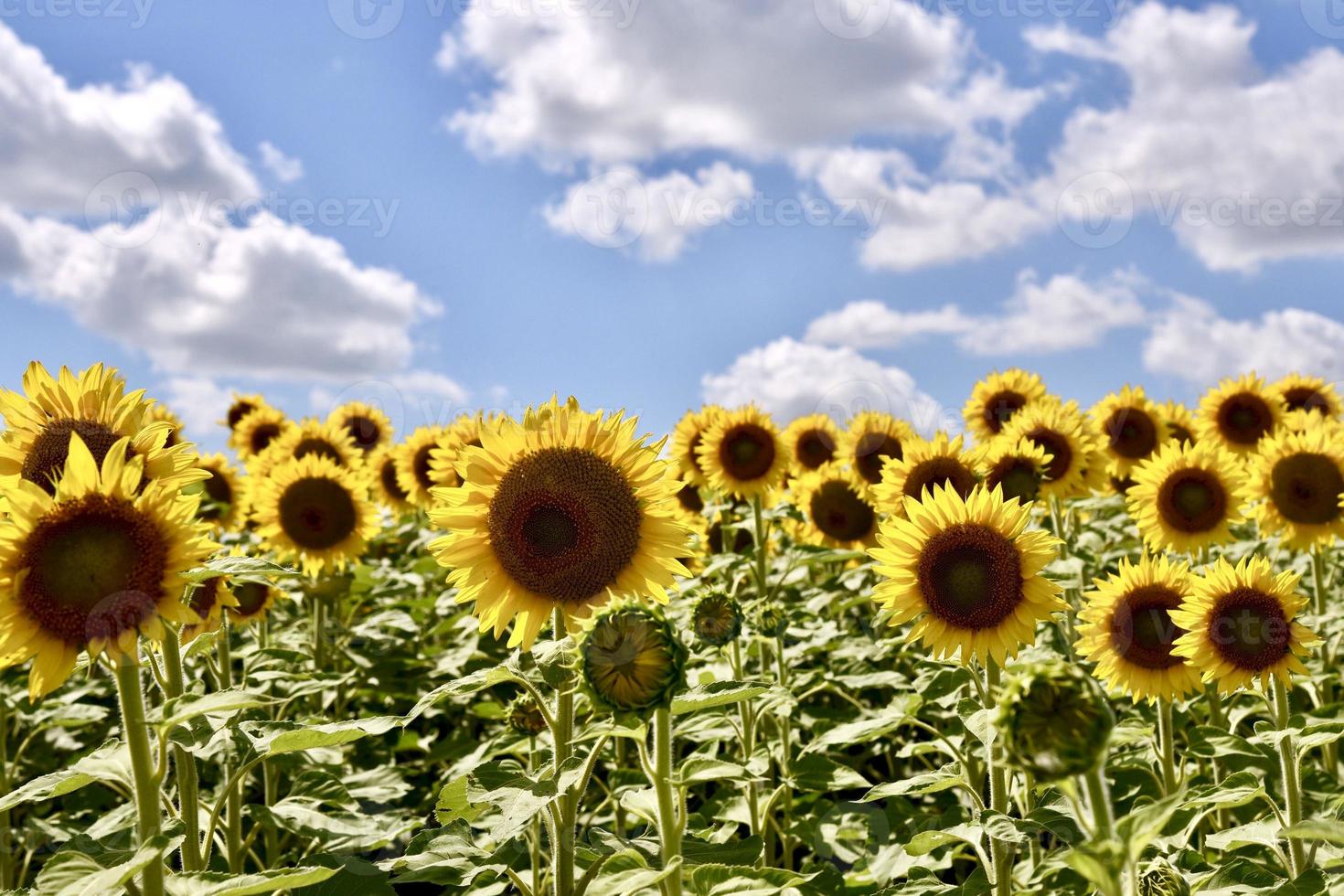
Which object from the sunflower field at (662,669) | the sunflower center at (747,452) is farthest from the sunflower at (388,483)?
the sunflower center at (747,452)

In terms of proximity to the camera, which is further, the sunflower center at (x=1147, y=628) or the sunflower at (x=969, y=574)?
the sunflower center at (x=1147, y=628)

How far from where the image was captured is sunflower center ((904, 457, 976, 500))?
5465 millimetres

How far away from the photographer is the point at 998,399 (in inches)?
347

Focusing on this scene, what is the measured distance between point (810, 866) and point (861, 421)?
4173 mm

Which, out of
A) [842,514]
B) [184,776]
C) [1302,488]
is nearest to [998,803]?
[184,776]

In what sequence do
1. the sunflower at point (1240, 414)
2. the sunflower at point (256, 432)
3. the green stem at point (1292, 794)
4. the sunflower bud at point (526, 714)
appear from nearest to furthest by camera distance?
1. the green stem at point (1292, 794)
2. the sunflower bud at point (526, 714)
3. the sunflower at point (1240, 414)
4. the sunflower at point (256, 432)

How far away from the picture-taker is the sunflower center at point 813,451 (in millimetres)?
9180

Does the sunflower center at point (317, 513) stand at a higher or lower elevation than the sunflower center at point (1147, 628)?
higher

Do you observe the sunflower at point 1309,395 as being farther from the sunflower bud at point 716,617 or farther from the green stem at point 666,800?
the green stem at point 666,800

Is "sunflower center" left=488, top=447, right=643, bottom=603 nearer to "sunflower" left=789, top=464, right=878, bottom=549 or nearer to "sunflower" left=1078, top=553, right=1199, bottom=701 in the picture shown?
"sunflower" left=1078, top=553, right=1199, bottom=701

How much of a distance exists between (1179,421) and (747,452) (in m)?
4.54

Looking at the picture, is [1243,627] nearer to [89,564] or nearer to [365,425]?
[89,564]

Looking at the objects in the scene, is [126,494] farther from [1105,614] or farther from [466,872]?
[1105,614]

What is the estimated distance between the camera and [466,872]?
3160mm
